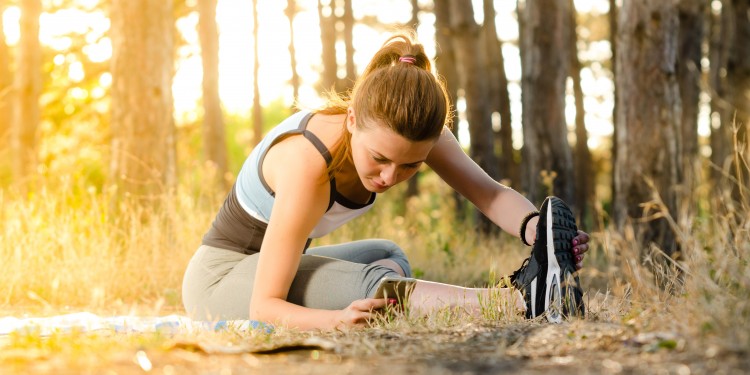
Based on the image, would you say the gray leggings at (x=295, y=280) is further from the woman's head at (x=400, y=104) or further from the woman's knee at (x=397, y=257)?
the woman's head at (x=400, y=104)

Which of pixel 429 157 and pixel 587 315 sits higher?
pixel 429 157

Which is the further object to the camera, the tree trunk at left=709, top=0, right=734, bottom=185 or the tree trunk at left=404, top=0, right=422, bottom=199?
the tree trunk at left=404, top=0, right=422, bottom=199

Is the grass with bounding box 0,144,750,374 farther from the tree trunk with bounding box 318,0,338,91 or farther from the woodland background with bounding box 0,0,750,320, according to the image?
the tree trunk with bounding box 318,0,338,91

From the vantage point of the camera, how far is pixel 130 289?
630 cm

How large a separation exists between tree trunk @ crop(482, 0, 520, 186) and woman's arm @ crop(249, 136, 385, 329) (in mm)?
11715

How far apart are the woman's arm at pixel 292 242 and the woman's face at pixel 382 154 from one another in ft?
0.70

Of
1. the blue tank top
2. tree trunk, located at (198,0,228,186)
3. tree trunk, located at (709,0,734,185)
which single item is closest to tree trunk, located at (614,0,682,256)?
the blue tank top

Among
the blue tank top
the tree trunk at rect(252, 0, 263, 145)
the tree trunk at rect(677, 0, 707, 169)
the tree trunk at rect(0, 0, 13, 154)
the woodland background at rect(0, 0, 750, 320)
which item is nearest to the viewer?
the blue tank top

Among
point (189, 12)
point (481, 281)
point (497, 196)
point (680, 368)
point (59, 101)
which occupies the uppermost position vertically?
point (189, 12)

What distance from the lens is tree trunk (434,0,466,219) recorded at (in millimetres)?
12106

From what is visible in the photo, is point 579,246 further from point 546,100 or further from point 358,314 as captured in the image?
point 546,100

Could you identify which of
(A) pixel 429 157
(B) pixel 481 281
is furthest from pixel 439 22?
(A) pixel 429 157

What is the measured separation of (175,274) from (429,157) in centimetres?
278

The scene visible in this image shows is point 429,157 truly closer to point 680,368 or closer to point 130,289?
point 680,368
